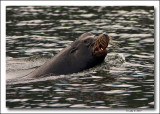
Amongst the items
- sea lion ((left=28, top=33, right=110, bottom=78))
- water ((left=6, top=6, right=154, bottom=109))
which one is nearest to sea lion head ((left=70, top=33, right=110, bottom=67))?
sea lion ((left=28, top=33, right=110, bottom=78))

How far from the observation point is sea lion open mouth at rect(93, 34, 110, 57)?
12.5m

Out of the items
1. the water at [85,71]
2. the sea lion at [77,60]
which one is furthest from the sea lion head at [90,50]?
the water at [85,71]

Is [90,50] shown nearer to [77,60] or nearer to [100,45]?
[100,45]

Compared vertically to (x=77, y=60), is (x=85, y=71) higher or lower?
lower

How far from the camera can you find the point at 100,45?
12.6 metres

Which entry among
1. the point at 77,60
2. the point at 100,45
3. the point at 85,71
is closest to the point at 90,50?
the point at 100,45

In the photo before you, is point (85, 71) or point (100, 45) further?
point (85, 71)

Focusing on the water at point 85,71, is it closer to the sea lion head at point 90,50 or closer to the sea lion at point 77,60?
the sea lion at point 77,60

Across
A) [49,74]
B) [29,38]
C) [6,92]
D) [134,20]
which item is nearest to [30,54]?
[29,38]

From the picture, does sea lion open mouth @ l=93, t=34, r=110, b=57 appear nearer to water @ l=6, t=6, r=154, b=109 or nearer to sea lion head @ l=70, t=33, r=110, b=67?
sea lion head @ l=70, t=33, r=110, b=67

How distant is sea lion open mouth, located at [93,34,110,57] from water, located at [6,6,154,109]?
0.63 metres

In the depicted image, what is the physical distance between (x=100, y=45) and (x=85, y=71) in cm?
83

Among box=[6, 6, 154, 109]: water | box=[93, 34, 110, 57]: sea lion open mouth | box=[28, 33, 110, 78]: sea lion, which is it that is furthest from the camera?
box=[28, 33, 110, 78]: sea lion

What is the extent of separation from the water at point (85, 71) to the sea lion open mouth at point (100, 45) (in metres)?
0.63
